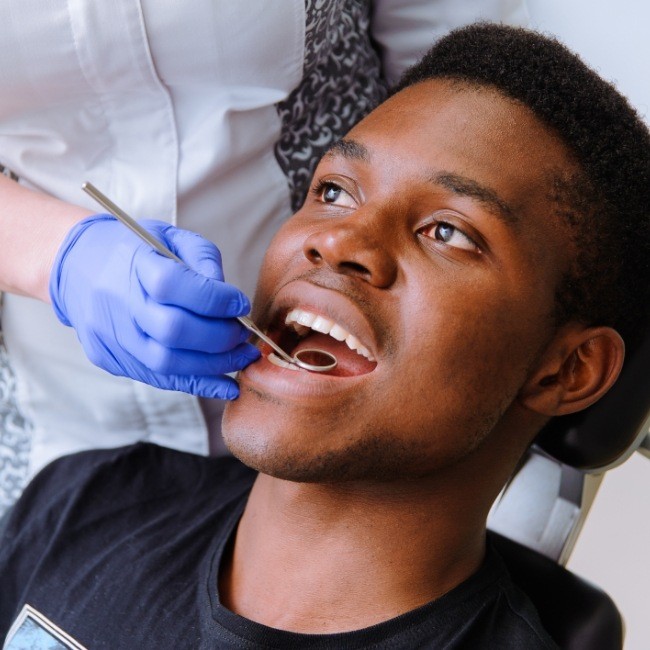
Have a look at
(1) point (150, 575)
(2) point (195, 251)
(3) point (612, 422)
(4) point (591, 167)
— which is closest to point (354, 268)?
(2) point (195, 251)

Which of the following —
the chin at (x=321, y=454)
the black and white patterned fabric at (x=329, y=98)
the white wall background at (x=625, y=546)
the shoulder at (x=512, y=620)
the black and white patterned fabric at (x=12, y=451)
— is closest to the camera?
the chin at (x=321, y=454)

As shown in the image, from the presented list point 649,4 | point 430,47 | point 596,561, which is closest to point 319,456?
point 430,47

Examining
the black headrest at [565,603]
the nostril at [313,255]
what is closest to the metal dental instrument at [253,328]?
the nostril at [313,255]

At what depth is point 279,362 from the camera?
1203mm

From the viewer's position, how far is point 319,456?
3.65 ft

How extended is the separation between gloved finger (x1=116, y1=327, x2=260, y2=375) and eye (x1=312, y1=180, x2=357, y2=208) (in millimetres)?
266

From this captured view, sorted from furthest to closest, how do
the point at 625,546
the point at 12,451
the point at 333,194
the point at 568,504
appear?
1. the point at 625,546
2. the point at 12,451
3. the point at 568,504
4. the point at 333,194

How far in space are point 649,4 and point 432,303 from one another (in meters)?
0.72

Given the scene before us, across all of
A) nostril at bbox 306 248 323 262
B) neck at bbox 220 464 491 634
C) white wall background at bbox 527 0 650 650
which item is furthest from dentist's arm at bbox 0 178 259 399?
white wall background at bbox 527 0 650 650

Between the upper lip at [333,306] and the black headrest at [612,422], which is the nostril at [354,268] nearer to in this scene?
the upper lip at [333,306]

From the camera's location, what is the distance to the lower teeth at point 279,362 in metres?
1.18

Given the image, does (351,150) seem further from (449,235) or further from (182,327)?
(182,327)

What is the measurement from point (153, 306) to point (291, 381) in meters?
0.20

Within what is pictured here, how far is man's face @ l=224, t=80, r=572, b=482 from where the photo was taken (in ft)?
3.68
